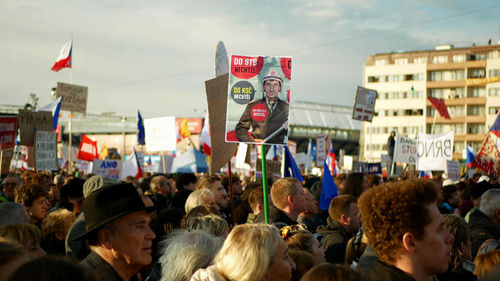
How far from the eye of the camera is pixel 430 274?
3354 millimetres

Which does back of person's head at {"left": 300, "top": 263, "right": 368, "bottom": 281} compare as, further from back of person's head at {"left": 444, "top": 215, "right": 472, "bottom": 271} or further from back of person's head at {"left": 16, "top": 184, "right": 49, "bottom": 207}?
back of person's head at {"left": 16, "top": 184, "right": 49, "bottom": 207}

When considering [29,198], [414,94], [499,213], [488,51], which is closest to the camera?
[499,213]

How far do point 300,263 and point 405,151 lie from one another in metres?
17.8

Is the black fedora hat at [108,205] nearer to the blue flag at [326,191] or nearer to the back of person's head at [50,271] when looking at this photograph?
the back of person's head at [50,271]

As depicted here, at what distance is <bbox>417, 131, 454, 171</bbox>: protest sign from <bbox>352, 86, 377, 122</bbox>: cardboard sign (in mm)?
1766

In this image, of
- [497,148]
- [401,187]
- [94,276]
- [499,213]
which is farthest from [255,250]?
[497,148]

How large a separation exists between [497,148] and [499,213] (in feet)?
35.1

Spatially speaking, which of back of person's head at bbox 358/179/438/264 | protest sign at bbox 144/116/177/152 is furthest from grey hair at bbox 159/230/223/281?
protest sign at bbox 144/116/177/152

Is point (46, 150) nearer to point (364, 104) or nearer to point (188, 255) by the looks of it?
point (364, 104)

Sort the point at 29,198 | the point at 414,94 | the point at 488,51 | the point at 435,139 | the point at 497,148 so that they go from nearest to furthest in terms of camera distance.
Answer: the point at 29,198
the point at 497,148
the point at 435,139
the point at 488,51
the point at 414,94

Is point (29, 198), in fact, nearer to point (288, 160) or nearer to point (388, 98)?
point (288, 160)

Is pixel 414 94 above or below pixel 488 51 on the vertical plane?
below

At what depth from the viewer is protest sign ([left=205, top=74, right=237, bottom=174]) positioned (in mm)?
7543

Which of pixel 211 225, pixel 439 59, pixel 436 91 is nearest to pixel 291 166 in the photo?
pixel 211 225
